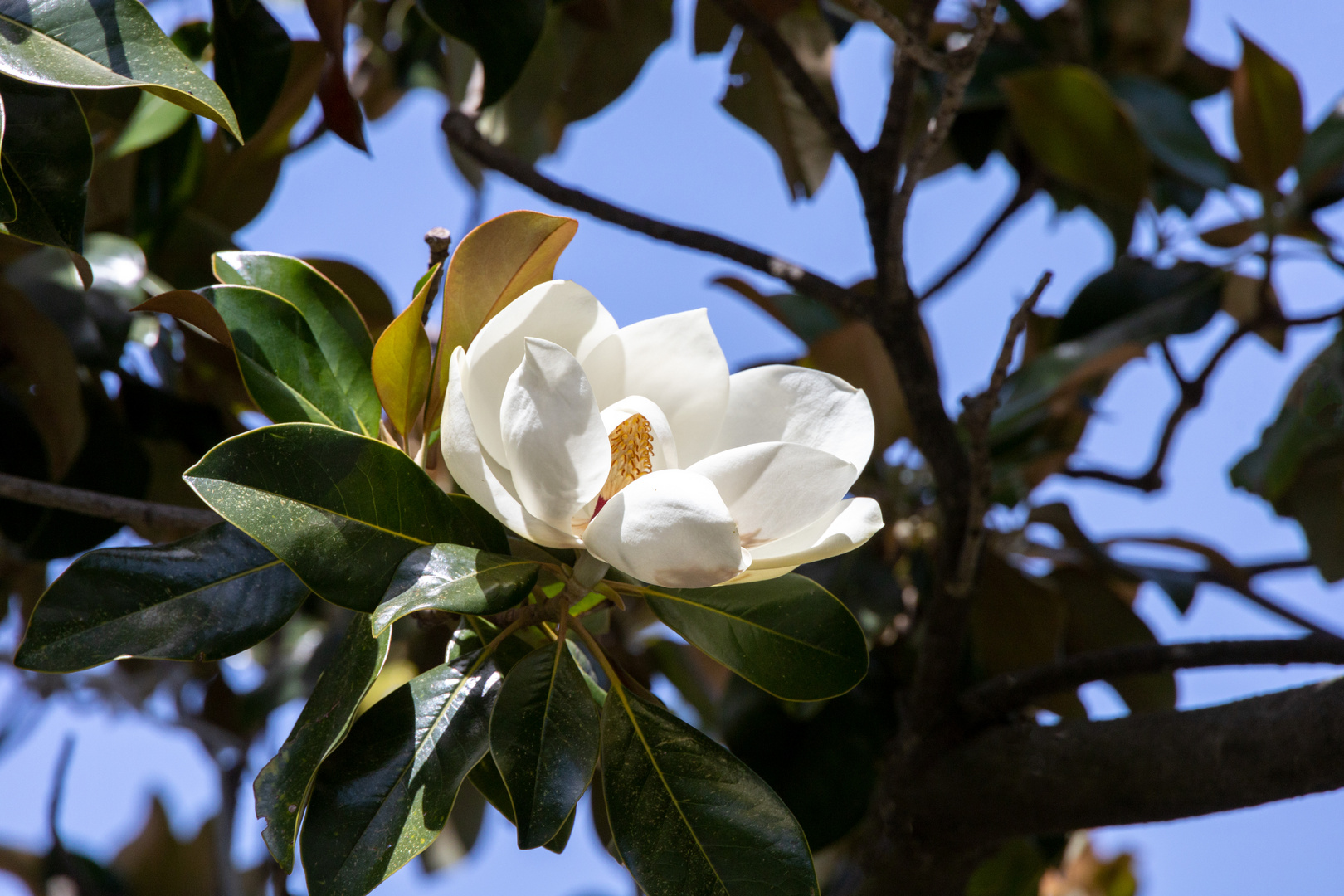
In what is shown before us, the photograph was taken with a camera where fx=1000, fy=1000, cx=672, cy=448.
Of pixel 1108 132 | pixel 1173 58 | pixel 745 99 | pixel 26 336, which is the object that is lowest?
pixel 26 336

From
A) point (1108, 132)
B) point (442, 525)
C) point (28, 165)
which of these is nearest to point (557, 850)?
point (442, 525)

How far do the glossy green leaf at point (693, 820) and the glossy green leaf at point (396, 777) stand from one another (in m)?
0.08

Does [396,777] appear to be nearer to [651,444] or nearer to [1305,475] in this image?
[651,444]

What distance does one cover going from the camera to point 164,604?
54cm

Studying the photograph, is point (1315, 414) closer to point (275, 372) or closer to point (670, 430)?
point (670, 430)

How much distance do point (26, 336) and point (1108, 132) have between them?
1322 millimetres

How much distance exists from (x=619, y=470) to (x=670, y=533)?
122 mm

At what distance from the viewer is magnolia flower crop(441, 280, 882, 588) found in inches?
18.9

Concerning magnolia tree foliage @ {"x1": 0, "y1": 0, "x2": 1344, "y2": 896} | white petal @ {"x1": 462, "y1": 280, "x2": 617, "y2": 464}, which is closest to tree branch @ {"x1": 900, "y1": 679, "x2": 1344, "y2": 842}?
magnolia tree foliage @ {"x1": 0, "y1": 0, "x2": 1344, "y2": 896}

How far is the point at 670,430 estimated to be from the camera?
1.92 feet

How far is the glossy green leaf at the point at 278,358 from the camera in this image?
581 millimetres

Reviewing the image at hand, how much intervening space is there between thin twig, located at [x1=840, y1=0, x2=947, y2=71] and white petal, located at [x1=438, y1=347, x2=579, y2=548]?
1.40 feet

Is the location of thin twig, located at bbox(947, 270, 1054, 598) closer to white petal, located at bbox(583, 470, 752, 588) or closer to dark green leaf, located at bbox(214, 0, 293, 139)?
white petal, located at bbox(583, 470, 752, 588)

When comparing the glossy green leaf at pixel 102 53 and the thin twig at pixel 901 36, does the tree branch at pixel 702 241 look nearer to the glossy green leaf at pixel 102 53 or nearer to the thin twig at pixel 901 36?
the thin twig at pixel 901 36
